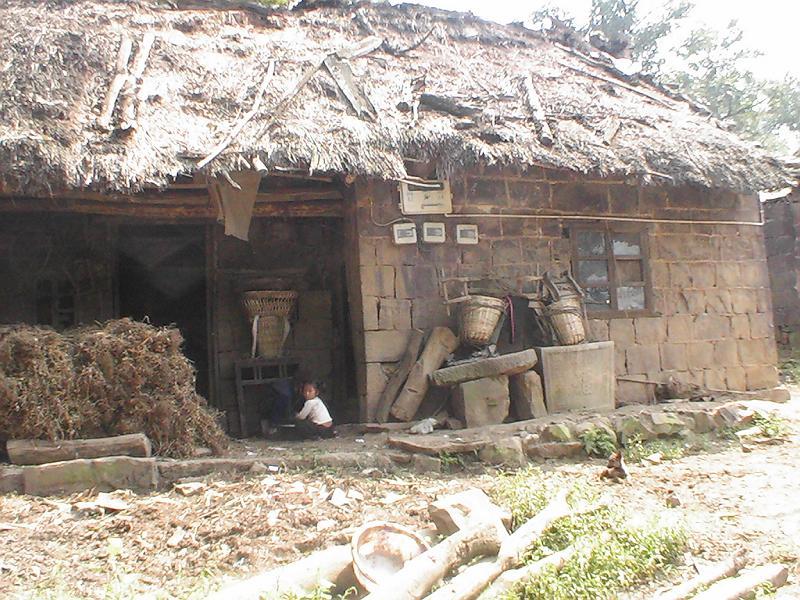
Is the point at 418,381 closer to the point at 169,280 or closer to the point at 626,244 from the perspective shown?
the point at 626,244

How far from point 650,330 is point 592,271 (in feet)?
2.99

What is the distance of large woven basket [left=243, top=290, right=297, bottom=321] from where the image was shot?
752cm

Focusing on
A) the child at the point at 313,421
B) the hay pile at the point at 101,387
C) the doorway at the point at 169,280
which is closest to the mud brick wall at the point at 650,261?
the child at the point at 313,421

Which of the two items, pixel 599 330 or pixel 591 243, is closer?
pixel 599 330

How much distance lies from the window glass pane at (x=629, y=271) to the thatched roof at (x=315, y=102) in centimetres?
101

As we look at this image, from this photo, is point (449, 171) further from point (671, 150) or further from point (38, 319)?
point (38, 319)

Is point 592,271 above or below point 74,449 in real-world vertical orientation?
above

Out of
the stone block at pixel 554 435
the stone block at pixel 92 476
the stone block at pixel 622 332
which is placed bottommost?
the stone block at pixel 554 435

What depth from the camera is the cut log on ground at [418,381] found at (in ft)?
22.1

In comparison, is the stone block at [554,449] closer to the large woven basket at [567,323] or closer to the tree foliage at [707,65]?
the large woven basket at [567,323]

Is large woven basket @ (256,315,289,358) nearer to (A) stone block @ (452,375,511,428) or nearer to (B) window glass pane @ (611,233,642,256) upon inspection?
(A) stone block @ (452,375,511,428)

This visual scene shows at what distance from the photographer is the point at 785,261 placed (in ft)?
39.7

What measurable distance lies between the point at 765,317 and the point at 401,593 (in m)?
6.98

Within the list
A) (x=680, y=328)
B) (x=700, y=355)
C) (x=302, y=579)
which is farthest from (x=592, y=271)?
(x=302, y=579)
